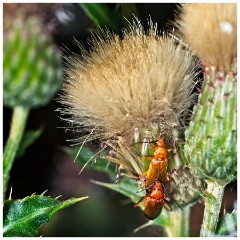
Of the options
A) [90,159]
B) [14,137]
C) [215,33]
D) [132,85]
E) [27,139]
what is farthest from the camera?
[27,139]

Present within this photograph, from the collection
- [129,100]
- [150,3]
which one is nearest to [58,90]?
[129,100]

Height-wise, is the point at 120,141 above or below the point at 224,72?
below

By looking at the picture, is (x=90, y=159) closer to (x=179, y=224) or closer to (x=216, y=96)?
(x=179, y=224)

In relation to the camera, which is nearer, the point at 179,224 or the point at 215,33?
the point at 215,33

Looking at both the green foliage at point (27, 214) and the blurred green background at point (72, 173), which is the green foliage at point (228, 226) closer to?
the blurred green background at point (72, 173)

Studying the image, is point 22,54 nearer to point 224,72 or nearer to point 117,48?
point 117,48

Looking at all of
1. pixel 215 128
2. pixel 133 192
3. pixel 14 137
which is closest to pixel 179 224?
pixel 133 192

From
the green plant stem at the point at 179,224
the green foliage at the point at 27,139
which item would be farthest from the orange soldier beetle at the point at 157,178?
the green foliage at the point at 27,139
